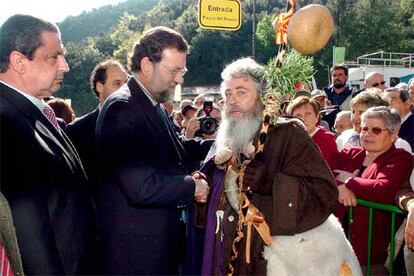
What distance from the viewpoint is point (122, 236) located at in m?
2.76

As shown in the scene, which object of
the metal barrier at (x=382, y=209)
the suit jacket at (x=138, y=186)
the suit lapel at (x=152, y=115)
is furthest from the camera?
the metal barrier at (x=382, y=209)

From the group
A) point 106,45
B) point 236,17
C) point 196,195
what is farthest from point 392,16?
point 196,195

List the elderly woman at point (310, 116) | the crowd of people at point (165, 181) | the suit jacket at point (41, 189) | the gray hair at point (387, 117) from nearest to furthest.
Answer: the suit jacket at point (41, 189)
the crowd of people at point (165, 181)
the gray hair at point (387, 117)
the elderly woman at point (310, 116)

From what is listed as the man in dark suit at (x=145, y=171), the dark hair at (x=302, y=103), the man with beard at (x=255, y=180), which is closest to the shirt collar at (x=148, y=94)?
the man in dark suit at (x=145, y=171)

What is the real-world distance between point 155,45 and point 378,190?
174cm

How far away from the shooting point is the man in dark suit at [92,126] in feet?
9.95

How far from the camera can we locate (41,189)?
205 centimetres

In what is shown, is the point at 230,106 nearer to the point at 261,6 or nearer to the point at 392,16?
the point at 392,16

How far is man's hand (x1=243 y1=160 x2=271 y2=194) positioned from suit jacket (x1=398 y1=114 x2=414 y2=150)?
3066 mm

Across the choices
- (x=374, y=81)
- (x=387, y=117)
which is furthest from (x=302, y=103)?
(x=374, y=81)

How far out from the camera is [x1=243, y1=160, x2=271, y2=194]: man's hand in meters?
2.82

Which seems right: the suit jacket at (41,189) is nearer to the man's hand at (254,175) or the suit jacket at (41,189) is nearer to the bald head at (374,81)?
the man's hand at (254,175)

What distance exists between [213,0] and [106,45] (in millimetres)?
98498

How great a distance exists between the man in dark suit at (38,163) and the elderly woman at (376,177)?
1895 millimetres
